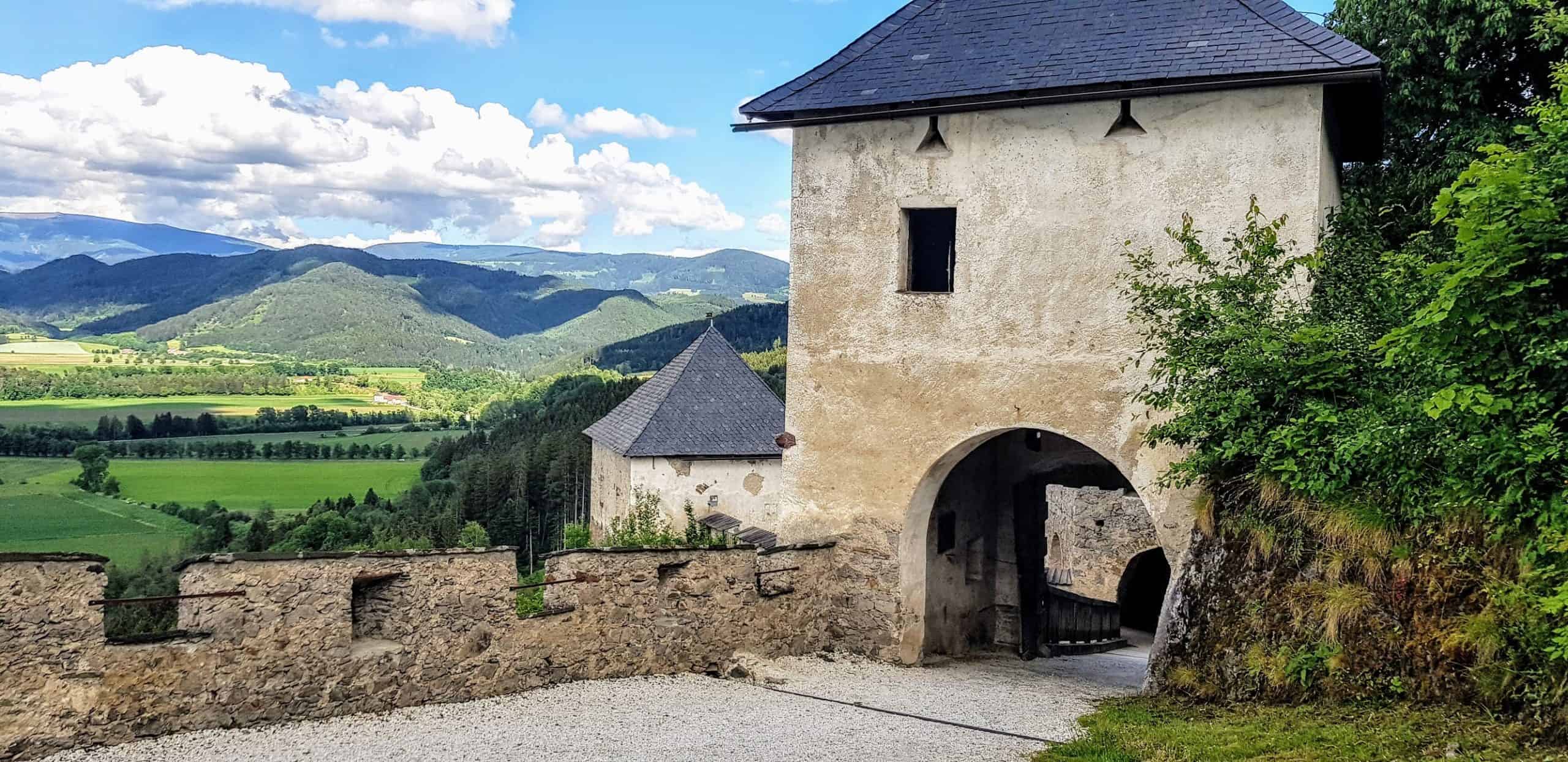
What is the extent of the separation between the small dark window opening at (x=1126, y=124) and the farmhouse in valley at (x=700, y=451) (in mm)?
13680

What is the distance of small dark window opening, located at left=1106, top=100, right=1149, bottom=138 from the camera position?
10.5m

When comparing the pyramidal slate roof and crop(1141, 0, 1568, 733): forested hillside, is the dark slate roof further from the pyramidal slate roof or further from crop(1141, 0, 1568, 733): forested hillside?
the pyramidal slate roof

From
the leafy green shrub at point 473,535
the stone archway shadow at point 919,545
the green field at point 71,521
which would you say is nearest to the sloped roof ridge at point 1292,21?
the stone archway shadow at point 919,545

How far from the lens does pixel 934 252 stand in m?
13.5

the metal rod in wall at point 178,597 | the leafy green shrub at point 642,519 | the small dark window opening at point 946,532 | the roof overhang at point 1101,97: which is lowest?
the leafy green shrub at point 642,519

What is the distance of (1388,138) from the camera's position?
15.4 metres

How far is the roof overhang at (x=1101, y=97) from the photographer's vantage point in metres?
9.62

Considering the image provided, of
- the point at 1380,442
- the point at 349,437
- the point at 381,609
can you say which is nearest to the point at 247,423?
the point at 349,437

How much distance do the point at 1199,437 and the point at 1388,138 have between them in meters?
8.95

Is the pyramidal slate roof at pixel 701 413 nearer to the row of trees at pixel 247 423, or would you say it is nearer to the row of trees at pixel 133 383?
the row of trees at pixel 247 423

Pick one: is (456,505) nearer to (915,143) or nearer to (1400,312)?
(915,143)

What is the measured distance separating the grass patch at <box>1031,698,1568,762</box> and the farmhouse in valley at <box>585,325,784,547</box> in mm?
15490

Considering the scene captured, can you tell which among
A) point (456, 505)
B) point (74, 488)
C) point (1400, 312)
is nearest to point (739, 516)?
point (1400, 312)

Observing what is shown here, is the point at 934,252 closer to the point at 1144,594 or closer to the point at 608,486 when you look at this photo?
the point at 608,486
